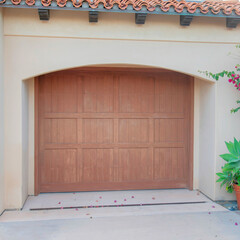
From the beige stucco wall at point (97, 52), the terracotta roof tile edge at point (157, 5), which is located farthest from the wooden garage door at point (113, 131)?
the terracotta roof tile edge at point (157, 5)

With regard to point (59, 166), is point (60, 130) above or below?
above

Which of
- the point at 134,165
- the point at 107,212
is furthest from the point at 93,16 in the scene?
the point at 107,212

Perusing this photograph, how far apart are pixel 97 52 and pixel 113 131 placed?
1.73 m

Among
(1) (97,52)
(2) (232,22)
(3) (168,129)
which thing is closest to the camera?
(1) (97,52)

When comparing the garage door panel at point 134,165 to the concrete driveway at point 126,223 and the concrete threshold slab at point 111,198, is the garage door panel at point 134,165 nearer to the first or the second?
the concrete threshold slab at point 111,198

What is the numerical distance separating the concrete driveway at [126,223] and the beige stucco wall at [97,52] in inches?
21.8

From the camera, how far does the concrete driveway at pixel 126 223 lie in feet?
13.2

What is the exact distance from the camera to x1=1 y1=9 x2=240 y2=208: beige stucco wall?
490 cm

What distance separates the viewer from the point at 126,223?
4453 millimetres

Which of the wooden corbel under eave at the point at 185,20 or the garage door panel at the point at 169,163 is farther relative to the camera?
the garage door panel at the point at 169,163

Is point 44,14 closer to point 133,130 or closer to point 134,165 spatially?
point 133,130

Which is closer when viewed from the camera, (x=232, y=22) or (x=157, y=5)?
(x=157, y=5)

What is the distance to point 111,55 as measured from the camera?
16.7 ft

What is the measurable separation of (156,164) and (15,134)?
2885 mm
